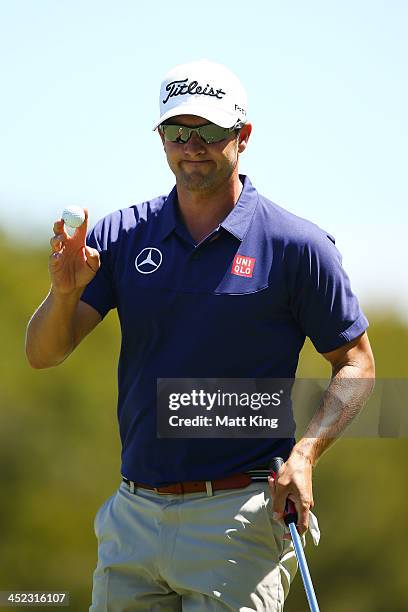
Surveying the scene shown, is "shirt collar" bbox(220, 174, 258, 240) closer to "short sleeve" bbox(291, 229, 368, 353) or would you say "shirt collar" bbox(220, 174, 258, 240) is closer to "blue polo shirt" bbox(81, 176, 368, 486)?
"blue polo shirt" bbox(81, 176, 368, 486)

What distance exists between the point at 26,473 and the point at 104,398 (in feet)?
5.05

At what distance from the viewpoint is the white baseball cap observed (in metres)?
4.96

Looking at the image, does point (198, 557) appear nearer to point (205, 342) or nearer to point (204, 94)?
point (205, 342)

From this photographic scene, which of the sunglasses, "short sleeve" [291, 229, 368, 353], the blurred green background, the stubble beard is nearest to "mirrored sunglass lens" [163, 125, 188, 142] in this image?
the sunglasses

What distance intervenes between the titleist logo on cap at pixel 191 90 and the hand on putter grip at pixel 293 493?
4.90ft

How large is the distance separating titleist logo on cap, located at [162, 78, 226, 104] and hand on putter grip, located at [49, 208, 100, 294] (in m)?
0.65

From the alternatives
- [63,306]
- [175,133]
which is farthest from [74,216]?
[175,133]

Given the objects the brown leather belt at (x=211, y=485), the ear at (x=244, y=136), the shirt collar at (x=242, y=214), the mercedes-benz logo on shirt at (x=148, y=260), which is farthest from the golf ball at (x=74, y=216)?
the brown leather belt at (x=211, y=485)


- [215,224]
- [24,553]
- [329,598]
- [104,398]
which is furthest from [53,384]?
[215,224]

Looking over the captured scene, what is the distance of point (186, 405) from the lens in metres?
4.88

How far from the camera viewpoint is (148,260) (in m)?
5.02

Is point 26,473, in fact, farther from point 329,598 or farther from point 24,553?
point 329,598

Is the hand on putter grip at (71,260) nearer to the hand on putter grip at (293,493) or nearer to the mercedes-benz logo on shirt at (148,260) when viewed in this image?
the mercedes-benz logo on shirt at (148,260)

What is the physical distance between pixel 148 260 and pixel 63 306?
15.4 inches
